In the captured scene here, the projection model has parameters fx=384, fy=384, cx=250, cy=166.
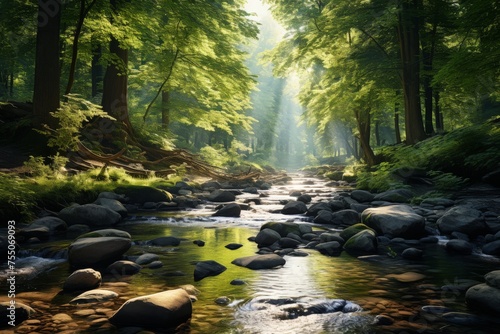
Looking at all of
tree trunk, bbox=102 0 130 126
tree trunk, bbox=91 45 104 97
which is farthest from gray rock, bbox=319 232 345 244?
tree trunk, bbox=91 45 104 97

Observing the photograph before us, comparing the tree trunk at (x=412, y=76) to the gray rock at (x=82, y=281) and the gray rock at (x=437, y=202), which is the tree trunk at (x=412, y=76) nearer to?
the gray rock at (x=437, y=202)

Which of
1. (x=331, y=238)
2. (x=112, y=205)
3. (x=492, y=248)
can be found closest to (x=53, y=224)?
(x=112, y=205)

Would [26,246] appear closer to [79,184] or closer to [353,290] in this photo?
[79,184]

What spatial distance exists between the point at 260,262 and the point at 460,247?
3162 mm

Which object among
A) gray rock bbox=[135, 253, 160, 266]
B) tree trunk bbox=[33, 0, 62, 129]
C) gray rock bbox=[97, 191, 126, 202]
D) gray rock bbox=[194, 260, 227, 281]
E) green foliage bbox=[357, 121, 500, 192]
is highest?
tree trunk bbox=[33, 0, 62, 129]

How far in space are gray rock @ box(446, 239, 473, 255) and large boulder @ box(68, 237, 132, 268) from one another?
5019 mm

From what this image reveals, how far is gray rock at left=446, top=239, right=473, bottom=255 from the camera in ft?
19.4

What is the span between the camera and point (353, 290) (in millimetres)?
4273

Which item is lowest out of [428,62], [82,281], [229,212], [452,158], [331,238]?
[82,281]

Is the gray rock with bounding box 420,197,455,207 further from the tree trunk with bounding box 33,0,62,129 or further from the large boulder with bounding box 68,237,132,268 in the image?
the tree trunk with bounding box 33,0,62,129

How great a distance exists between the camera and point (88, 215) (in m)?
7.93

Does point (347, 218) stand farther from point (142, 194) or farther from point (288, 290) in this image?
point (142, 194)

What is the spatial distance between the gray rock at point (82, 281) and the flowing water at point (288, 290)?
12 centimetres

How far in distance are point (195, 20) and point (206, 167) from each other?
7.24 meters
